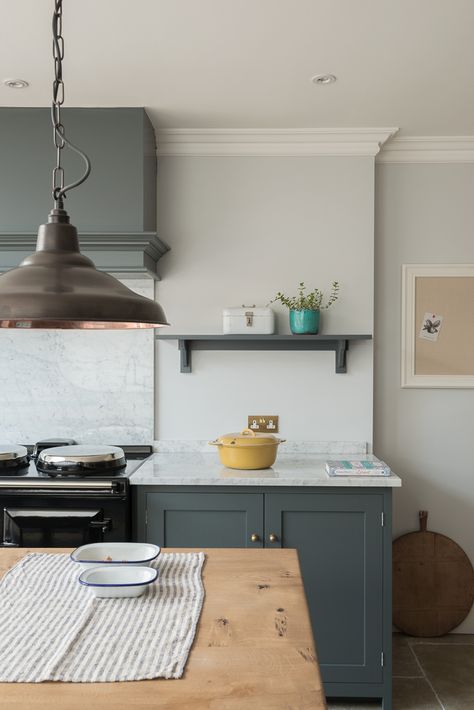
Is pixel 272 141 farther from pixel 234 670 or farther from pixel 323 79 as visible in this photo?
pixel 234 670

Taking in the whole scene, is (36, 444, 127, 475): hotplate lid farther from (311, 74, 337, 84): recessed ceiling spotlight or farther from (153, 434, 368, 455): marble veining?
(311, 74, 337, 84): recessed ceiling spotlight

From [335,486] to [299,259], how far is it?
1222mm

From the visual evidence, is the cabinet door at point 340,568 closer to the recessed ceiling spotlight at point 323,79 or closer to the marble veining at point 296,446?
the marble veining at point 296,446

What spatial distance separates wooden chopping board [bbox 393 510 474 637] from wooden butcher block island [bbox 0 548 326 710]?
202 cm

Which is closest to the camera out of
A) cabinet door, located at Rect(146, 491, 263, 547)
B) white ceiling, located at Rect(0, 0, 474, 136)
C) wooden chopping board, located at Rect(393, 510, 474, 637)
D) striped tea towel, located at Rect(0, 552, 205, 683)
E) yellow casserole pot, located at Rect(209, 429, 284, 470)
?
striped tea towel, located at Rect(0, 552, 205, 683)

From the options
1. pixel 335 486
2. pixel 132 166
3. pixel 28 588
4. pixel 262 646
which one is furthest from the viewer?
pixel 132 166

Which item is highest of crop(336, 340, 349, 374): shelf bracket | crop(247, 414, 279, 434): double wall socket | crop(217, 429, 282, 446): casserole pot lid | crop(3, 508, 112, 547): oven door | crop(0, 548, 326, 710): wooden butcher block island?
crop(336, 340, 349, 374): shelf bracket

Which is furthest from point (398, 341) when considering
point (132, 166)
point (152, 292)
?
point (132, 166)

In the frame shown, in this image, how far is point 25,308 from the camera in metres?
1.39

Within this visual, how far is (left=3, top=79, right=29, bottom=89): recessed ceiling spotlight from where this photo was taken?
2.90 metres

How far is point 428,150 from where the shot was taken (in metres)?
3.61

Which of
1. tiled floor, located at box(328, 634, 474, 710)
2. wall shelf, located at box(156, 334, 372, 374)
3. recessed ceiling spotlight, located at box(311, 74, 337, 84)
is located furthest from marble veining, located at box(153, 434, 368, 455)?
recessed ceiling spotlight, located at box(311, 74, 337, 84)

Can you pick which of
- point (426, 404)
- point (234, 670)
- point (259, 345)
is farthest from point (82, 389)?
point (234, 670)

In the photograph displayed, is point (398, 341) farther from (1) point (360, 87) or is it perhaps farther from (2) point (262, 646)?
(2) point (262, 646)
